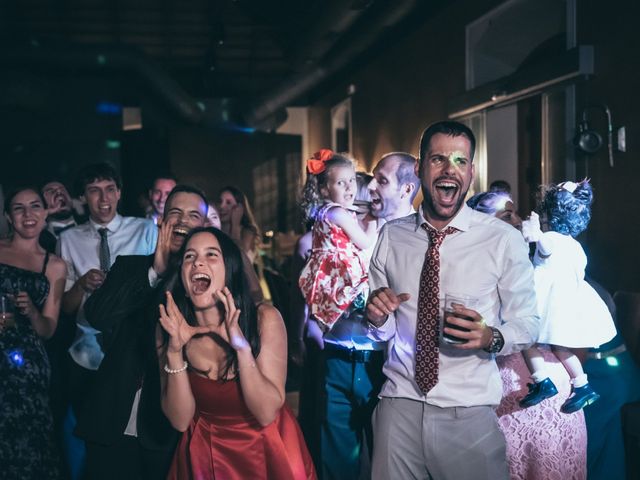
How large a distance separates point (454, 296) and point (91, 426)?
1.41 meters

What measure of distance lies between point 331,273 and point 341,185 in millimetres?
448

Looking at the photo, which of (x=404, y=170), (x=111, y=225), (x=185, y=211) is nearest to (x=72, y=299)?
(x=111, y=225)

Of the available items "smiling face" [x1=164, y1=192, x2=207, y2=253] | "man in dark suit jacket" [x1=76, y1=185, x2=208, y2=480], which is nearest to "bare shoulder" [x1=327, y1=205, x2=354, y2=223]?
"smiling face" [x1=164, y1=192, x2=207, y2=253]

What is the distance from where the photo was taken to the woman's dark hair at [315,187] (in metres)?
3.36

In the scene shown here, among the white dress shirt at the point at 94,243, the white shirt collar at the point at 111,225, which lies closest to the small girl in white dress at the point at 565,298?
the white dress shirt at the point at 94,243

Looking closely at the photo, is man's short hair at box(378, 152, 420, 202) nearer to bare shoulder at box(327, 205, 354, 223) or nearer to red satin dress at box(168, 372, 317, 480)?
bare shoulder at box(327, 205, 354, 223)

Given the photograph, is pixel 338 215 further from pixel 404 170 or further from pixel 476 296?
pixel 476 296

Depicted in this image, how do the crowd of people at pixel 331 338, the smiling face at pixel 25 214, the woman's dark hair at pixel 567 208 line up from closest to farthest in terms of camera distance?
the crowd of people at pixel 331 338 < the woman's dark hair at pixel 567 208 < the smiling face at pixel 25 214

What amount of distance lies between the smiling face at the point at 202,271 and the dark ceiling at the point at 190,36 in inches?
199

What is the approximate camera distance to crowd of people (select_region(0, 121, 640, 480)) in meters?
2.08

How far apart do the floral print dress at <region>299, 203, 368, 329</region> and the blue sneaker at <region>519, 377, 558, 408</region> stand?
2.57 feet

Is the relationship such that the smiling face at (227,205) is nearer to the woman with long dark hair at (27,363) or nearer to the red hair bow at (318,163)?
the woman with long dark hair at (27,363)

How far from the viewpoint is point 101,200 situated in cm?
366

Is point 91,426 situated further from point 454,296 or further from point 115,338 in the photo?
point 454,296
